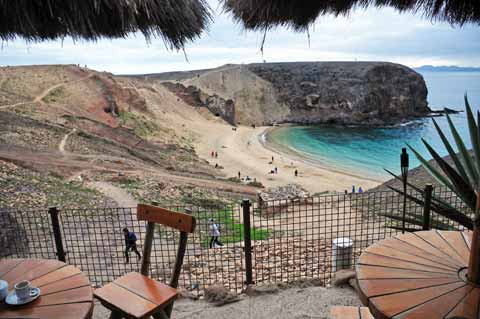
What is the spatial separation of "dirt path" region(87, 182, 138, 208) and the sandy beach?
11.3 metres

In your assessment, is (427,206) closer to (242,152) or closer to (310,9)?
(310,9)

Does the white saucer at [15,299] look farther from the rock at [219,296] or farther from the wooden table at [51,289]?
the rock at [219,296]

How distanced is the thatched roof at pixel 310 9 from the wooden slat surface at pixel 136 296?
212 centimetres

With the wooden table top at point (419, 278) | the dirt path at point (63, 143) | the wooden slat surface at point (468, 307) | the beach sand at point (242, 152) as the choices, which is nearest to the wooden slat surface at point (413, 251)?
the wooden table top at point (419, 278)

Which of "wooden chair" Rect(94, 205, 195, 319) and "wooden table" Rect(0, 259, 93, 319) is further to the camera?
"wooden chair" Rect(94, 205, 195, 319)

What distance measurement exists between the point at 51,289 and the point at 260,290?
2420mm

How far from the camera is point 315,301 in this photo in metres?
3.99

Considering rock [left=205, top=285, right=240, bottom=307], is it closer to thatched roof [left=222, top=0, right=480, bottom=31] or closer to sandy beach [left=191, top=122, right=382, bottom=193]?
thatched roof [left=222, top=0, right=480, bottom=31]

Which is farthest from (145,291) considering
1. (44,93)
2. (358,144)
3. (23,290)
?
(358,144)

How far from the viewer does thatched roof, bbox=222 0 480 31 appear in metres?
2.44

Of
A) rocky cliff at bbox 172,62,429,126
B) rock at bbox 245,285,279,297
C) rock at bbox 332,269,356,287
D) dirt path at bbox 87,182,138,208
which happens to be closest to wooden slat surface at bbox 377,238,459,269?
rock at bbox 332,269,356,287

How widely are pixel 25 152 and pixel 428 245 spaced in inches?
701

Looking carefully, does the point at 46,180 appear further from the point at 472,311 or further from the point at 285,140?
the point at 285,140

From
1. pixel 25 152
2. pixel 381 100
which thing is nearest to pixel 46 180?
pixel 25 152
